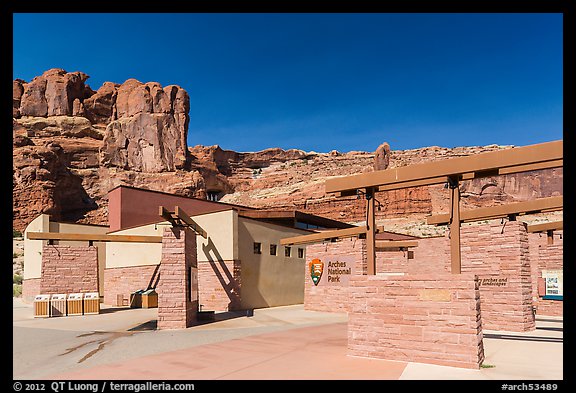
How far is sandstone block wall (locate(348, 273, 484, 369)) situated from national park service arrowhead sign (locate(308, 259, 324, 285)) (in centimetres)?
1019

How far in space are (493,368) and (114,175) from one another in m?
78.4

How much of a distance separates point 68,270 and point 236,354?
49.3 ft

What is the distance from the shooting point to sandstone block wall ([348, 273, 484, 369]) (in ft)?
26.8

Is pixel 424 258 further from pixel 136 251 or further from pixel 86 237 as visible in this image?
pixel 136 251

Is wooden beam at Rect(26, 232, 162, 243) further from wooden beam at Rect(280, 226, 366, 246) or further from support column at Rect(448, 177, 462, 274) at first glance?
support column at Rect(448, 177, 462, 274)

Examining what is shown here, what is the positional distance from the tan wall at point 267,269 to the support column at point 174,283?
7.04 metres

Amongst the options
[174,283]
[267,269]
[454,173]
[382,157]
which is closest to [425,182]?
[454,173]

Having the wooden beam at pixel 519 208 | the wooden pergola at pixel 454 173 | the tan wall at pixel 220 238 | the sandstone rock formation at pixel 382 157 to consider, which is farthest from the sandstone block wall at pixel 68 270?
the sandstone rock formation at pixel 382 157

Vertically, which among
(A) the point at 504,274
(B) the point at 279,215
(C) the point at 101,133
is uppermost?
(C) the point at 101,133

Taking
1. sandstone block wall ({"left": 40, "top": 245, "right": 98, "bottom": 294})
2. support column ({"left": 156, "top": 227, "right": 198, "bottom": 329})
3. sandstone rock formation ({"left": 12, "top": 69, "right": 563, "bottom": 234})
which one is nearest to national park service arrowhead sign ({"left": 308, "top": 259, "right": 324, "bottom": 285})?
support column ({"left": 156, "top": 227, "right": 198, "bottom": 329})

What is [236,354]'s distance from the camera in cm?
975
